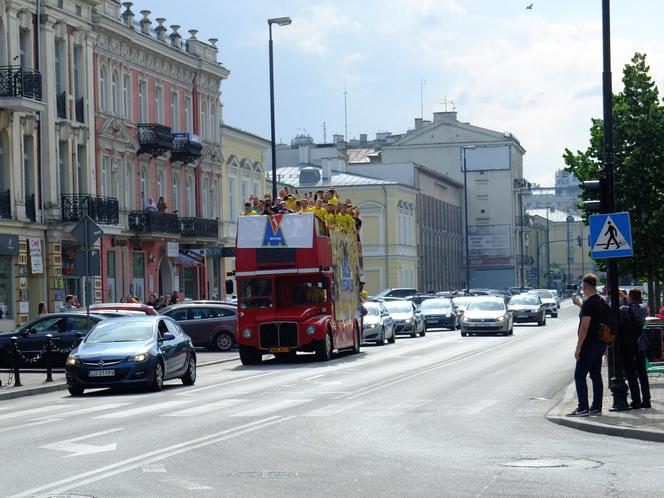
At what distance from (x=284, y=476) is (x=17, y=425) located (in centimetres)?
749

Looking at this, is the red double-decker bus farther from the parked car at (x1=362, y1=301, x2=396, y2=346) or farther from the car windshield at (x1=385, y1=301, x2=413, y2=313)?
the car windshield at (x1=385, y1=301, x2=413, y2=313)

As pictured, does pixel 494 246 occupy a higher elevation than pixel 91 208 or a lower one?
higher

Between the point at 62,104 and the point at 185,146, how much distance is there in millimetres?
10893

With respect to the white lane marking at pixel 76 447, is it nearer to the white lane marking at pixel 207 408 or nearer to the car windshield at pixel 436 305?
the white lane marking at pixel 207 408

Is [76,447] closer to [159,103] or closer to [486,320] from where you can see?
[486,320]

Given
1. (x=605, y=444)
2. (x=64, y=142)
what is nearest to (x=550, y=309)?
(x=64, y=142)

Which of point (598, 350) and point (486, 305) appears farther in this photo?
point (486, 305)

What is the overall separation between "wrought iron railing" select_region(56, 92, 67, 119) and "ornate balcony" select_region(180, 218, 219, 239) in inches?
459

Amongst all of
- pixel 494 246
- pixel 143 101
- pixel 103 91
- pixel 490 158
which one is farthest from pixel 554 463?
pixel 494 246

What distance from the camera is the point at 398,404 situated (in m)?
22.1

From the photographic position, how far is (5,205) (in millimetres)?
44594

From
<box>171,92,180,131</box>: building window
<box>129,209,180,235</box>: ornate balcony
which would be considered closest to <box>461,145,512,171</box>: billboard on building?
<box>171,92,180,131</box>: building window

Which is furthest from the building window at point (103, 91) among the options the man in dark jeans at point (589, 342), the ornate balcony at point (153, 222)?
the man in dark jeans at point (589, 342)

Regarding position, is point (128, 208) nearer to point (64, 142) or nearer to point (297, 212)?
point (64, 142)
